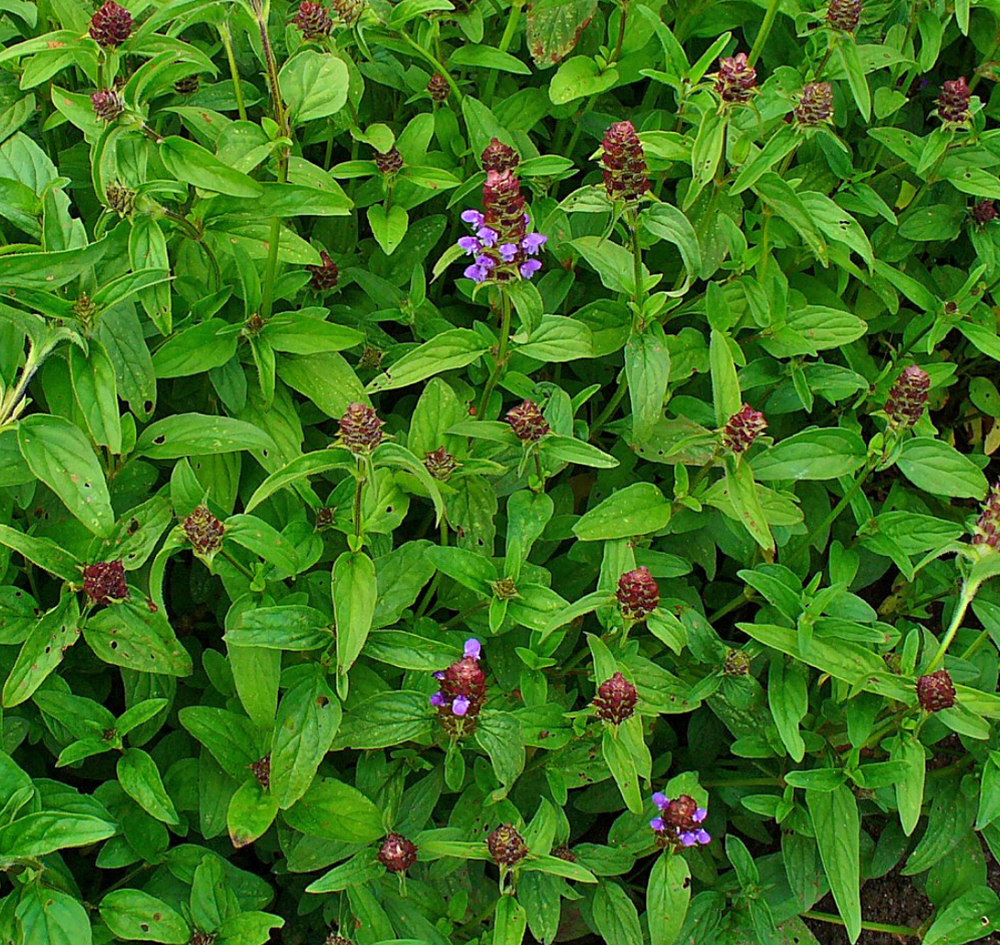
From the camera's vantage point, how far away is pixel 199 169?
2504 millimetres

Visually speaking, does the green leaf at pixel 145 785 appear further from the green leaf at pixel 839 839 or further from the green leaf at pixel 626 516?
the green leaf at pixel 839 839

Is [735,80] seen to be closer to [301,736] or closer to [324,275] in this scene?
[324,275]

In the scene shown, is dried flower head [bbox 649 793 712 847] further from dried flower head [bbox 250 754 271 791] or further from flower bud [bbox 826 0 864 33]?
flower bud [bbox 826 0 864 33]

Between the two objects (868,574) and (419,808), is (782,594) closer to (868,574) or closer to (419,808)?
(868,574)

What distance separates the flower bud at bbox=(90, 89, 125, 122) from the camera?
2457 mm

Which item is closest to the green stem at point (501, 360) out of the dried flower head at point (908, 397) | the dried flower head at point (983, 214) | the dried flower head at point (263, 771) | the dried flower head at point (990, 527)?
the dried flower head at point (908, 397)

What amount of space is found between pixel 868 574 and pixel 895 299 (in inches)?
36.1

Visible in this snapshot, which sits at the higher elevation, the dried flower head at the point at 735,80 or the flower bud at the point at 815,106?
the dried flower head at the point at 735,80

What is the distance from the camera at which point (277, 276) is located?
3.05 m

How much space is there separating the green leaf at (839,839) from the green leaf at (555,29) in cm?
232

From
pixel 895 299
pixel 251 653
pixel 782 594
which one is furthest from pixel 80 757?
pixel 895 299

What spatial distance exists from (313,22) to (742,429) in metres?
1.58

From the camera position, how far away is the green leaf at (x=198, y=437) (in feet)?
8.86

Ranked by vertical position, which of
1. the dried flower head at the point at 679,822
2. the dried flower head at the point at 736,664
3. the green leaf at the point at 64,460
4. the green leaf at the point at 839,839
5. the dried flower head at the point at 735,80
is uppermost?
the dried flower head at the point at 735,80
